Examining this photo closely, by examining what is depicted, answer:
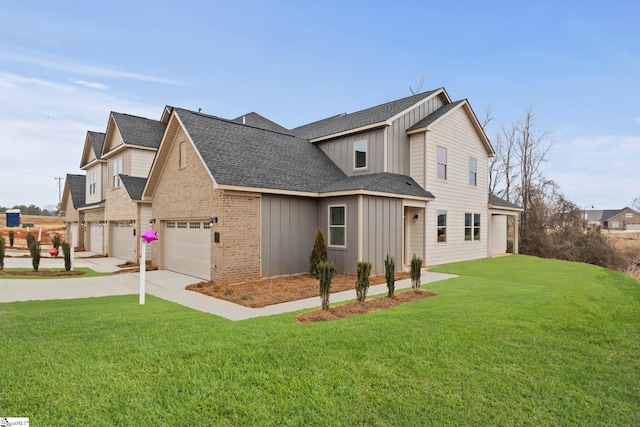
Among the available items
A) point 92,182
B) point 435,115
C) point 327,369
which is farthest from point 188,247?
point 92,182

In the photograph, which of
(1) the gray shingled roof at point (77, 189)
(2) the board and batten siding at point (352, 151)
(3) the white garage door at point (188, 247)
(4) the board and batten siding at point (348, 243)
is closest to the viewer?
(3) the white garage door at point (188, 247)

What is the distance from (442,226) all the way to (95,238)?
22.8 meters

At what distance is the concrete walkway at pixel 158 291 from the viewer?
7771 mm

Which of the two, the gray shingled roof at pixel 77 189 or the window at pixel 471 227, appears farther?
the gray shingled roof at pixel 77 189

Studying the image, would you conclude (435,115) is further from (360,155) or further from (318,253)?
(318,253)

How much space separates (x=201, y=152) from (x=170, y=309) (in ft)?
19.7

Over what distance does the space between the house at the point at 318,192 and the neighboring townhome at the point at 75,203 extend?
1046cm

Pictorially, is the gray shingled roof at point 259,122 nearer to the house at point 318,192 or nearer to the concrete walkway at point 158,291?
the house at point 318,192

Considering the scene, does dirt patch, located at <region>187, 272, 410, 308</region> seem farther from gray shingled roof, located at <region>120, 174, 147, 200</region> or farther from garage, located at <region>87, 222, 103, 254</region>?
garage, located at <region>87, 222, 103, 254</region>

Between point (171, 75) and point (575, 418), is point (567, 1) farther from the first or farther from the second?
point (171, 75)

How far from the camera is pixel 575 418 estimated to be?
3309 mm

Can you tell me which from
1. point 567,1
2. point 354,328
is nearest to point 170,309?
point 354,328

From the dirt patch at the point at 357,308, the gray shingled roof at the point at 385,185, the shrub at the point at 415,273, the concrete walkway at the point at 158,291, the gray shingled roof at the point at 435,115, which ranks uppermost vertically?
the gray shingled roof at the point at 435,115

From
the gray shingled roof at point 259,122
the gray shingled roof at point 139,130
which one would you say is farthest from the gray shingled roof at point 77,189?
the gray shingled roof at point 259,122
